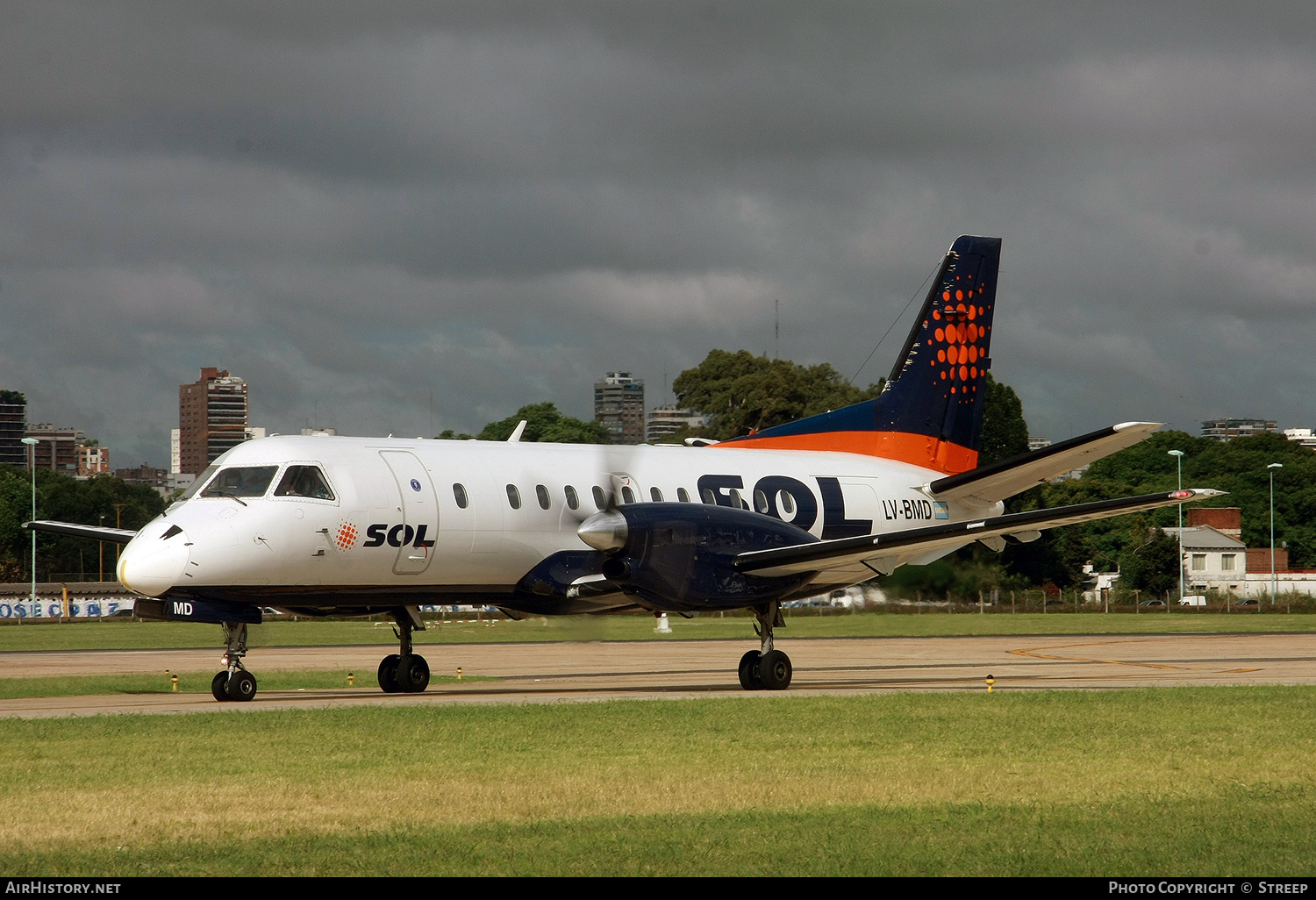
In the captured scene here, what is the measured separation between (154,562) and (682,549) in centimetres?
699

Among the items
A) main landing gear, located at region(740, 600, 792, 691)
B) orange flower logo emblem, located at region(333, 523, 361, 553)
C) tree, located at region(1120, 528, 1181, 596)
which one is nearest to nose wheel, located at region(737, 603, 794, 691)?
main landing gear, located at region(740, 600, 792, 691)

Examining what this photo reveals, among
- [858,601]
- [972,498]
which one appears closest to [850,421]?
[972,498]

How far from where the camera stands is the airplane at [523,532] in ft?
58.0

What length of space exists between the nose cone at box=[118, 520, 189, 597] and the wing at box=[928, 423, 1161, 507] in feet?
Result: 40.8

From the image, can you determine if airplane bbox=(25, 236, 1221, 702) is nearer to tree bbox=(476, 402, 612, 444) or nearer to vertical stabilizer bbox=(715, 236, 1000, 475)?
vertical stabilizer bbox=(715, 236, 1000, 475)

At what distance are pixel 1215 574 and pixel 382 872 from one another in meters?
95.3

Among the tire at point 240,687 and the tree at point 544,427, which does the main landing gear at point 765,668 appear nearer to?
the tire at point 240,687

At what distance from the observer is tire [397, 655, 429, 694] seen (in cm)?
2078

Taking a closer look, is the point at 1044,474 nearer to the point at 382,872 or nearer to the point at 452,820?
the point at 452,820

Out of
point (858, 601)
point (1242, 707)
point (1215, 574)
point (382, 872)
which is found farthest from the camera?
point (1215, 574)

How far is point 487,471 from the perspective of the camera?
2012cm

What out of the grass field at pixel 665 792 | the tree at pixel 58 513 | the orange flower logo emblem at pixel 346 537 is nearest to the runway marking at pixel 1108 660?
the grass field at pixel 665 792

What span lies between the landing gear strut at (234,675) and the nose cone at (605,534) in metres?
4.76

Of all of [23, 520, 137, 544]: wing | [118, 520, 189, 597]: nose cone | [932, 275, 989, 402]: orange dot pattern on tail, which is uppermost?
[932, 275, 989, 402]: orange dot pattern on tail
